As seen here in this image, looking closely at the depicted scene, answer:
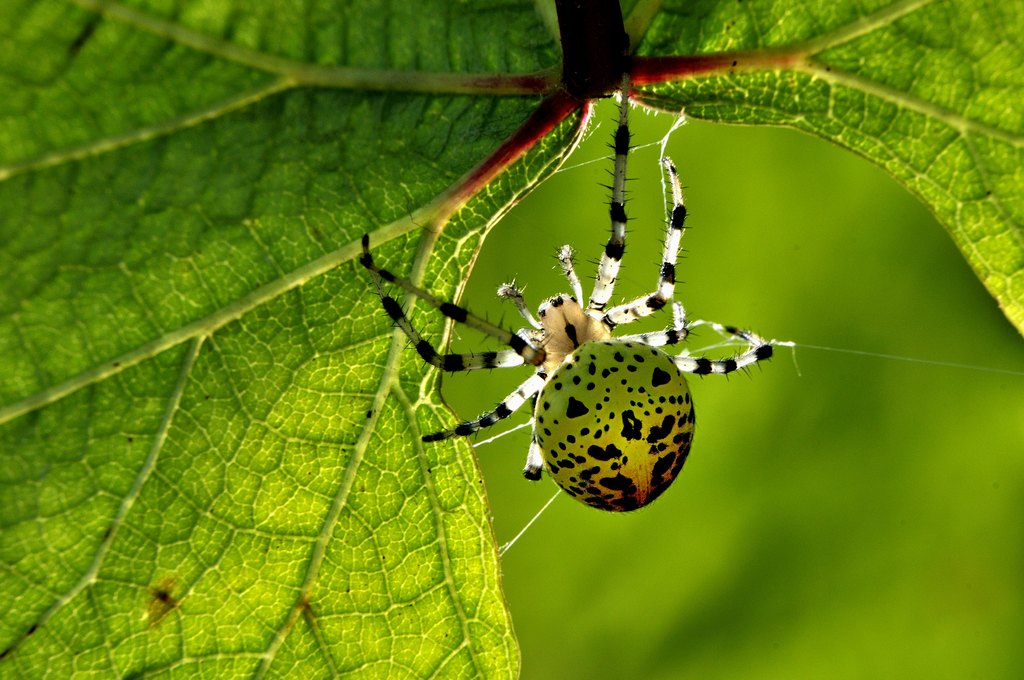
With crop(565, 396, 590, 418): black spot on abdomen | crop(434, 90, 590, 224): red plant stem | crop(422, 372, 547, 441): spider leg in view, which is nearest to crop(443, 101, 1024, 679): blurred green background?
crop(422, 372, 547, 441): spider leg

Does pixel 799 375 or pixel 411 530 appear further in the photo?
pixel 799 375

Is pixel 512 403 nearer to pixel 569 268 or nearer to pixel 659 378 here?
pixel 569 268

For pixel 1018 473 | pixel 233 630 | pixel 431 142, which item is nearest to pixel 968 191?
pixel 431 142

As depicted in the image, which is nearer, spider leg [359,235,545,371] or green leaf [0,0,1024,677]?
green leaf [0,0,1024,677]

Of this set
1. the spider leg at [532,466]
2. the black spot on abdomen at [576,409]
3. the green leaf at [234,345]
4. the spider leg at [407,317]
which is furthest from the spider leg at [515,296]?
the green leaf at [234,345]

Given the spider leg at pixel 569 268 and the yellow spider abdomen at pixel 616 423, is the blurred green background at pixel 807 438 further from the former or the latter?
the yellow spider abdomen at pixel 616 423

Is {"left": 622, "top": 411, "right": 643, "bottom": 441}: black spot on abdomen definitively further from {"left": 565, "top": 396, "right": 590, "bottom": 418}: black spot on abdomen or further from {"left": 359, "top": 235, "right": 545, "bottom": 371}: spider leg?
{"left": 359, "top": 235, "right": 545, "bottom": 371}: spider leg

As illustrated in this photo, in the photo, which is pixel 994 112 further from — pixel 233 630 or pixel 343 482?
pixel 233 630
